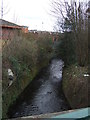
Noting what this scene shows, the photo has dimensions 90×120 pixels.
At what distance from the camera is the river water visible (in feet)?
22.0

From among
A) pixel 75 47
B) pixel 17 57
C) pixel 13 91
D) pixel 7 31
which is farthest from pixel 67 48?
pixel 13 91

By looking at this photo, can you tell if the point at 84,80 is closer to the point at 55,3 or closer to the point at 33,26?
the point at 55,3

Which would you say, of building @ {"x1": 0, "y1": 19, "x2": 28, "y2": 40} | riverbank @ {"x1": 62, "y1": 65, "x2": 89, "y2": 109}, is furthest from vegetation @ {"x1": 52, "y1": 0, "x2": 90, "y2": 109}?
building @ {"x1": 0, "y1": 19, "x2": 28, "y2": 40}

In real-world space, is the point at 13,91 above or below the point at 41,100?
above

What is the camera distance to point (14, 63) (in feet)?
25.4

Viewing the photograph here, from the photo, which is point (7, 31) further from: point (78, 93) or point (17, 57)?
point (78, 93)

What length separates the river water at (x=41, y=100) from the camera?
6.69 meters

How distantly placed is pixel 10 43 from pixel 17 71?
1439mm

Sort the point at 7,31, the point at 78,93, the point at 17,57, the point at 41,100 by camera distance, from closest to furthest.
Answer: the point at 78,93 < the point at 41,100 < the point at 17,57 < the point at 7,31

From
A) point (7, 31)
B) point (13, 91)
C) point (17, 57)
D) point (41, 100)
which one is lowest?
point (41, 100)

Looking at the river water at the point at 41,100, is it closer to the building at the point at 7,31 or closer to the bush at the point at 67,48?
the bush at the point at 67,48

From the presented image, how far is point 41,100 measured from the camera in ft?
25.5

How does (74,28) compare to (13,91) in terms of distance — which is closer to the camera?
(13,91)

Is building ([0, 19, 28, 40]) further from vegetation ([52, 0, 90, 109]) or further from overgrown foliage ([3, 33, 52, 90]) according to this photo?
vegetation ([52, 0, 90, 109])
